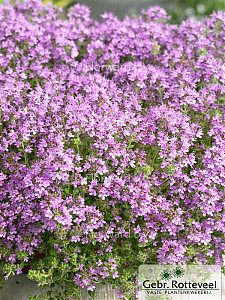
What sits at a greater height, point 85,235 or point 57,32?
A: point 57,32

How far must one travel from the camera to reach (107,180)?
87.6 inches

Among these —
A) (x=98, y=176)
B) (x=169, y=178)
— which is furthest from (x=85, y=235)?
(x=169, y=178)

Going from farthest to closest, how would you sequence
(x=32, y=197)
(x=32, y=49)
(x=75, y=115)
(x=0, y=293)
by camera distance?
(x=32, y=49) → (x=0, y=293) → (x=75, y=115) → (x=32, y=197)

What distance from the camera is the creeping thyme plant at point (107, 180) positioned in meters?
2.21

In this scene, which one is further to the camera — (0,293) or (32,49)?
(32,49)

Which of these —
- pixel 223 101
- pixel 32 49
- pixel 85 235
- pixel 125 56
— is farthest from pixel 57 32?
pixel 85 235

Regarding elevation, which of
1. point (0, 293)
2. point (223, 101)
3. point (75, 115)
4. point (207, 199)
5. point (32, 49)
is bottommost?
point (0, 293)

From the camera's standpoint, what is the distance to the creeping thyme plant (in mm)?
2209

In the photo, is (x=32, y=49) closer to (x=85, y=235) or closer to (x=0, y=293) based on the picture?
(x=85, y=235)

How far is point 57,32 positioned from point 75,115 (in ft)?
3.25

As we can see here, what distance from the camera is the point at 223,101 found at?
2.78 meters

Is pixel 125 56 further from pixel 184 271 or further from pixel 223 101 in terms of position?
pixel 184 271

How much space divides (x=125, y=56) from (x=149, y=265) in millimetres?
1468

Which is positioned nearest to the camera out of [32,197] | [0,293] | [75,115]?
[32,197]
